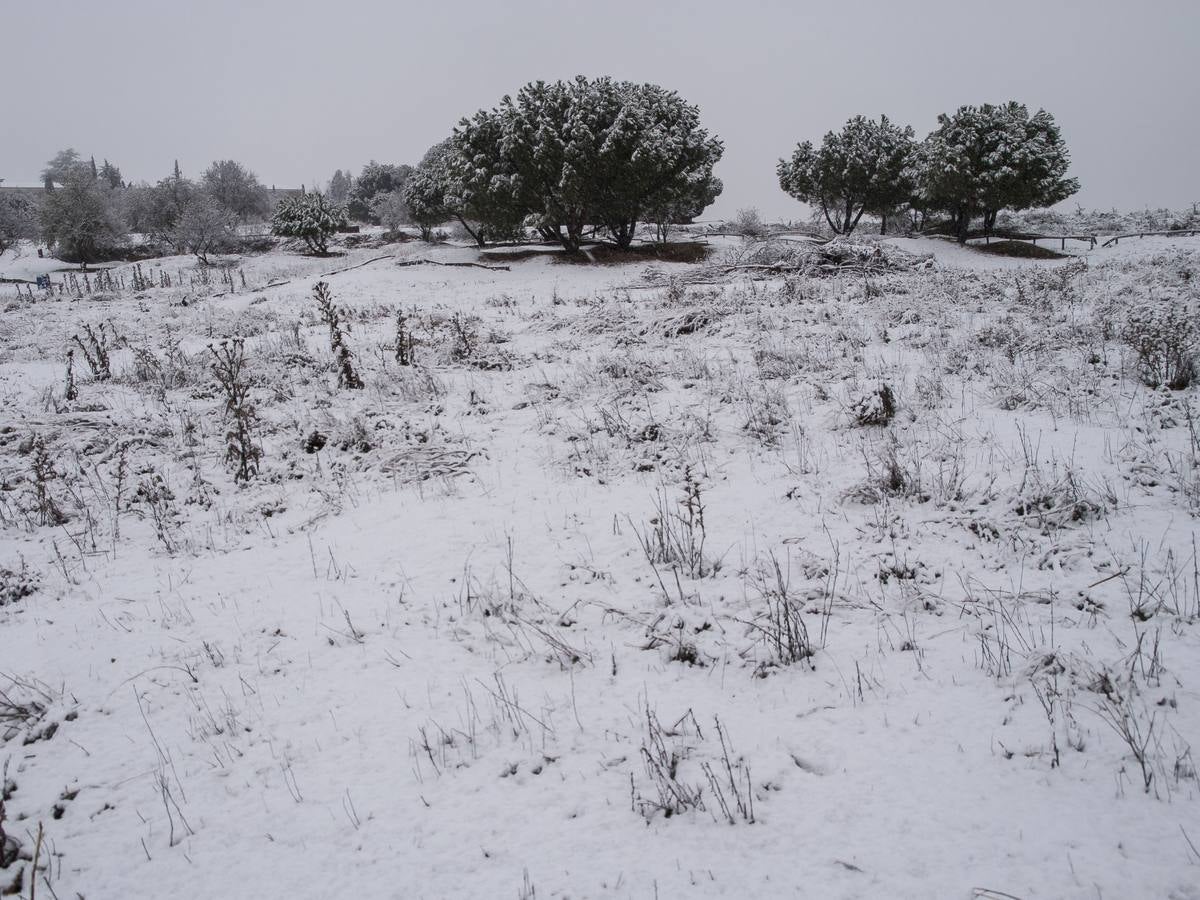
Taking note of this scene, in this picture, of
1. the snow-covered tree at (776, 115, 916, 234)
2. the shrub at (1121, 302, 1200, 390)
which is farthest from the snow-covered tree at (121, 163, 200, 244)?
the shrub at (1121, 302, 1200, 390)

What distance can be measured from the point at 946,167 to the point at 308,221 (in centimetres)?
4287

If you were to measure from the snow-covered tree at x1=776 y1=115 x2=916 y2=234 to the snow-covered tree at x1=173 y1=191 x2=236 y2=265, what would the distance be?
41.5 metres

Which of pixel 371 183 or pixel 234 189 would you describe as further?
pixel 371 183

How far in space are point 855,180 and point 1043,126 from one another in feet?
32.5

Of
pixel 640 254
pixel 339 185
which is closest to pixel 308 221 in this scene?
pixel 640 254

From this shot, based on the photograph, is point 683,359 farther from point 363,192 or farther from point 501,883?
point 363,192

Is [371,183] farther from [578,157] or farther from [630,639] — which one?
[630,639]

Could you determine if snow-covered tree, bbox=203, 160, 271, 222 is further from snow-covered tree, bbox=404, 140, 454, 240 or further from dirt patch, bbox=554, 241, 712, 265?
dirt patch, bbox=554, 241, 712, 265

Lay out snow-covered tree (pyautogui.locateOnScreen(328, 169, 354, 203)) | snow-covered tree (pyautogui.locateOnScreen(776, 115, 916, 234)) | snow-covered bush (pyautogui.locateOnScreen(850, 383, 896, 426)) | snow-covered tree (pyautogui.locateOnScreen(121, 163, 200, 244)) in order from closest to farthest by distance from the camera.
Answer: snow-covered bush (pyautogui.locateOnScreen(850, 383, 896, 426)) → snow-covered tree (pyautogui.locateOnScreen(776, 115, 916, 234)) → snow-covered tree (pyautogui.locateOnScreen(121, 163, 200, 244)) → snow-covered tree (pyautogui.locateOnScreen(328, 169, 354, 203))

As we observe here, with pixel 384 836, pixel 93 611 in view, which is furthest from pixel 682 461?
pixel 93 611

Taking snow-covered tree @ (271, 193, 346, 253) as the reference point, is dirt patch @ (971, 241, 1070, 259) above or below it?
below

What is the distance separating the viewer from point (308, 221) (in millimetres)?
45906

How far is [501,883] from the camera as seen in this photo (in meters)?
2.51

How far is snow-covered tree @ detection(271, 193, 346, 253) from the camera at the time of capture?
151 feet
